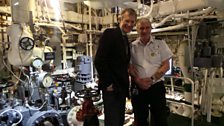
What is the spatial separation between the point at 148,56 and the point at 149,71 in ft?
0.48

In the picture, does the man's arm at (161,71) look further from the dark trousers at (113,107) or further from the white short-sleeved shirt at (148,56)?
the dark trousers at (113,107)

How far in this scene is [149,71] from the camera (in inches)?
81.1

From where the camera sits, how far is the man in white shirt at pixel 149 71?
2.04 m

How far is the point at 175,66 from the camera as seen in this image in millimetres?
4441

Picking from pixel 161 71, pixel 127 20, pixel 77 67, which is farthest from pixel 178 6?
pixel 77 67

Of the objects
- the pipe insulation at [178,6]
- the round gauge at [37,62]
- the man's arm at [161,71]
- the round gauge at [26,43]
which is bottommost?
the man's arm at [161,71]

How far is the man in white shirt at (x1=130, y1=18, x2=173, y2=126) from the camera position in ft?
6.70

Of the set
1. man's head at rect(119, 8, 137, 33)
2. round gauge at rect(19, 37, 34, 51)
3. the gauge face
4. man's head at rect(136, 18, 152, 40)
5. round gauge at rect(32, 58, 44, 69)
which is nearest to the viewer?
man's head at rect(119, 8, 137, 33)

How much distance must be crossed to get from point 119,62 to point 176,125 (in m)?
1.73

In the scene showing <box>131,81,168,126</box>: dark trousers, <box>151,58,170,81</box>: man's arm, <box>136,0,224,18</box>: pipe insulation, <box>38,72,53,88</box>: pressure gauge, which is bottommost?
<box>131,81,168,126</box>: dark trousers

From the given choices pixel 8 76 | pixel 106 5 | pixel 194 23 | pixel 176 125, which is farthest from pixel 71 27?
pixel 176 125

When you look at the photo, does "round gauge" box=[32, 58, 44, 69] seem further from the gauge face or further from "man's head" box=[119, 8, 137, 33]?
"man's head" box=[119, 8, 137, 33]

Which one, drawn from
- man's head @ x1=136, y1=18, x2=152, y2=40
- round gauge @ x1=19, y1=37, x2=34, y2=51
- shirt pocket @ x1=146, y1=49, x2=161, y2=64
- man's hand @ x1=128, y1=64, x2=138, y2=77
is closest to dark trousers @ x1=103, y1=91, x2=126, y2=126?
man's hand @ x1=128, y1=64, x2=138, y2=77

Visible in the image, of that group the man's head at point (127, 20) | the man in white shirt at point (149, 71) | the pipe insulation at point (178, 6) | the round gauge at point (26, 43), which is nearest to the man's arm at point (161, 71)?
the man in white shirt at point (149, 71)
